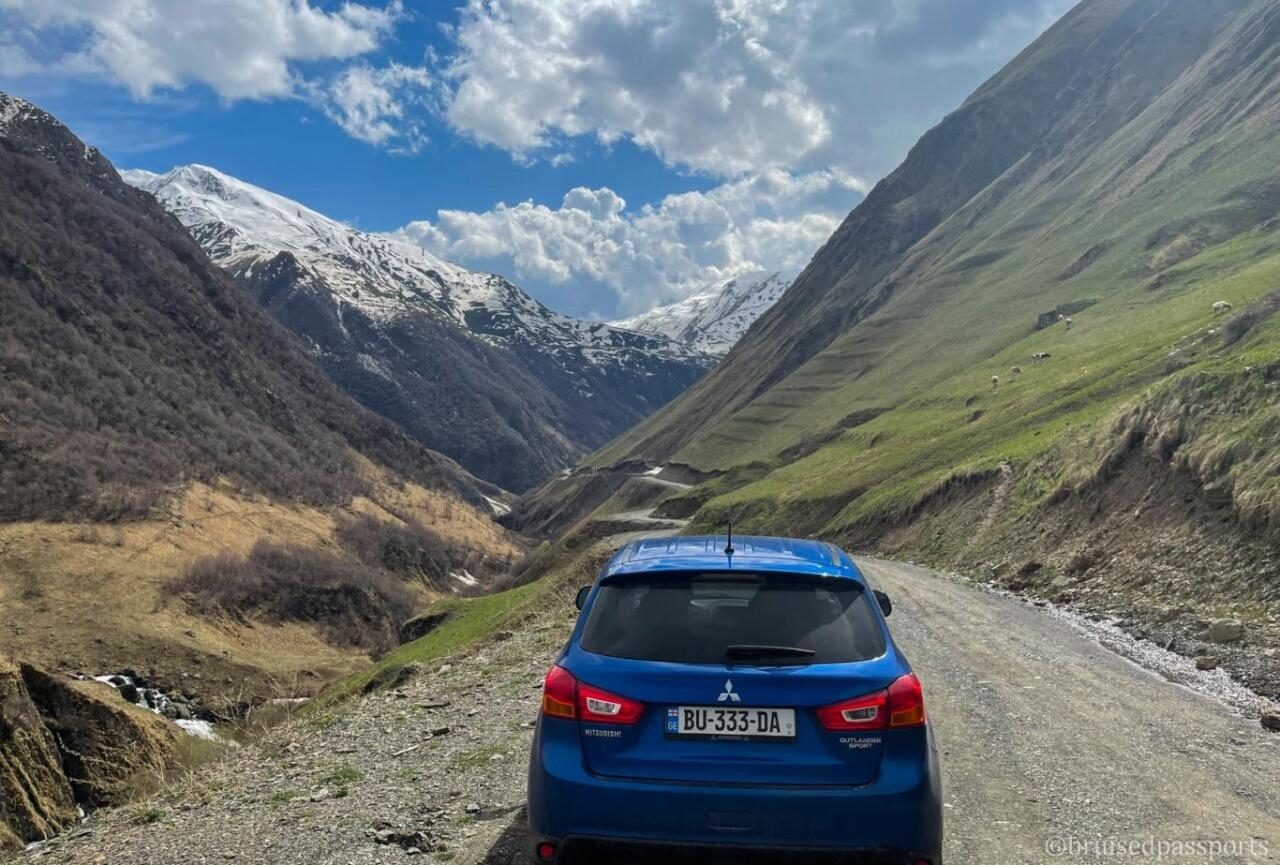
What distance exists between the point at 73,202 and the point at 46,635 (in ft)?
530

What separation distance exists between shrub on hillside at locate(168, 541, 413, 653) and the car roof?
3312 inches

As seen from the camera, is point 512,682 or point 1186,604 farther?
point 1186,604

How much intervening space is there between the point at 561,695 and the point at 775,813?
4.82ft

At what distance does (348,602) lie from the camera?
97812 mm

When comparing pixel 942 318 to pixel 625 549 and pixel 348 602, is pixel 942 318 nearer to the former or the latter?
pixel 348 602

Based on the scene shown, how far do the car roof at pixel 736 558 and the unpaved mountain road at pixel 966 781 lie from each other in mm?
1874

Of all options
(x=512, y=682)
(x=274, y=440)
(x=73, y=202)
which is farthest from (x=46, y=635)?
(x=73, y=202)

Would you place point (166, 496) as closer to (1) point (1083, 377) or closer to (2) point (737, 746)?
(1) point (1083, 377)

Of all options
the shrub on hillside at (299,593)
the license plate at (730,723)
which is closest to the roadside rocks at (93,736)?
the license plate at (730,723)

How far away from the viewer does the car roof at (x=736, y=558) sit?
18.8 ft

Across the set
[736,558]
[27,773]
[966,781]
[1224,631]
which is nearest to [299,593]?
[27,773]

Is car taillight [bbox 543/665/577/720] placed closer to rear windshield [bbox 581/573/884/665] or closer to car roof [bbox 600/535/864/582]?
rear windshield [bbox 581/573/884/665]

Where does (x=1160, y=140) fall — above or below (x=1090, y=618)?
above

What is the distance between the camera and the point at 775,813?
485cm
